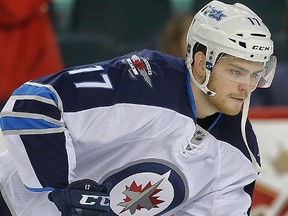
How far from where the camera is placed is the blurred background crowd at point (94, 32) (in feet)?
14.7

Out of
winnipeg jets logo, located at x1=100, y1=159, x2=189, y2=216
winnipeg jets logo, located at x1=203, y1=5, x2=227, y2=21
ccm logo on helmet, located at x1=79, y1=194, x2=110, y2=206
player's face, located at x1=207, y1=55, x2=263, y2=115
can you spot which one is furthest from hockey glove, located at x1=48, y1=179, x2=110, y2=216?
winnipeg jets logo, located at x1=203, y1=5, x2=227, y2=21

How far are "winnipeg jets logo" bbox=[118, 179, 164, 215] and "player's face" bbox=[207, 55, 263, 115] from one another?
299 mm

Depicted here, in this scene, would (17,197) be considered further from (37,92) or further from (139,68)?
(139,68)

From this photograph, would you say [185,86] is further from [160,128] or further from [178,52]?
[178,52]

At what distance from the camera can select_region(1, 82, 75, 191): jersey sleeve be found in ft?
9.44

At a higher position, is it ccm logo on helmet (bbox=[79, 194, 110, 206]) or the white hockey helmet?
the white hockey helmet

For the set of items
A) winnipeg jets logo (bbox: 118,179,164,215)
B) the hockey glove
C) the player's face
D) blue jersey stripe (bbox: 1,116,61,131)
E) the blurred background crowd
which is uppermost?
blue jersey stripe (bbox: 1,116,61,131)

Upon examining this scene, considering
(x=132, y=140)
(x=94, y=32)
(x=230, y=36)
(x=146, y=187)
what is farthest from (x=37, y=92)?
(x=94, y=32)

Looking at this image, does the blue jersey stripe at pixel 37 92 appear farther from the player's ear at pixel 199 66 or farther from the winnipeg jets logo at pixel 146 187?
the player's ear at pixel 199 66

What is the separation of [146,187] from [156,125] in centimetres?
21

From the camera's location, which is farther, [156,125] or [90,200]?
[156,125]

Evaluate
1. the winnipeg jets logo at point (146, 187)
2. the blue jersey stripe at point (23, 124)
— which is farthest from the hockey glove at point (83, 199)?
the winnipeg jets logo at point (146, 187)

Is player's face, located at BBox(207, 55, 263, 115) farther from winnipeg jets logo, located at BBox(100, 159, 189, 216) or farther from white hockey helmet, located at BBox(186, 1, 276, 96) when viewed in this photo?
winnipeg jets logo, located at BBox(100, 159, 189, 216)

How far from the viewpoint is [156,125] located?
3113 mm
